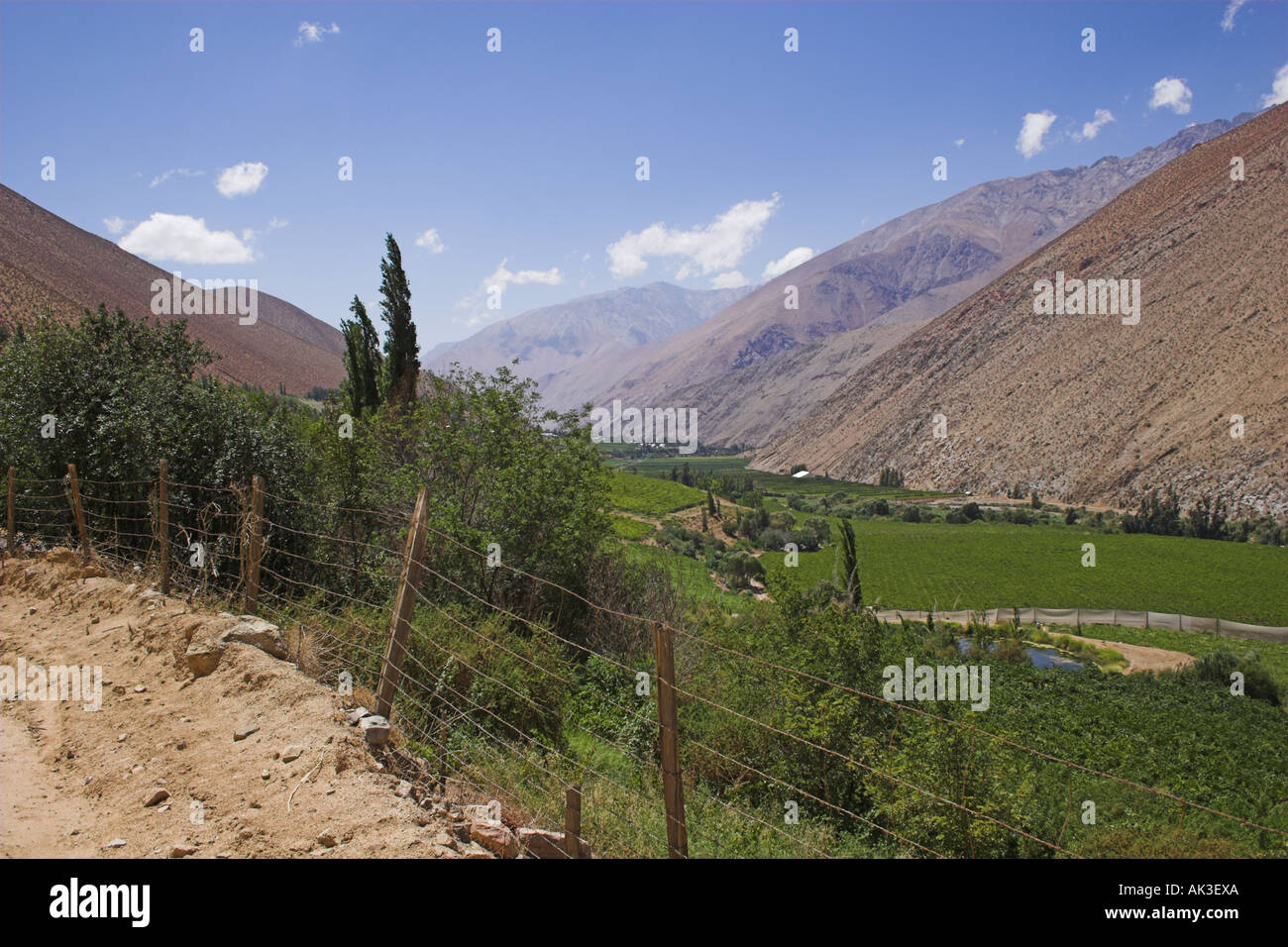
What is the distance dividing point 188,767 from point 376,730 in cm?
132

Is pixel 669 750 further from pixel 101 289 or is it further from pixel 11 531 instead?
pixel 101 289

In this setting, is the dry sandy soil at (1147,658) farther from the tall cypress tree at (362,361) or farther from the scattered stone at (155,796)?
the scattered stone at (155,796)

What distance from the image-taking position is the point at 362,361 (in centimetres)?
2255

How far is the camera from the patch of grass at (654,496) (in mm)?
58031

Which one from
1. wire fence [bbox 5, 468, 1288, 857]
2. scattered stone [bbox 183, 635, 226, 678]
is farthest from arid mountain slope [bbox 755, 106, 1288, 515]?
scattered stone [bbox 183, 635, 226, 678]

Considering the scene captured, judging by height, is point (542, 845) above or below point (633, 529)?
above

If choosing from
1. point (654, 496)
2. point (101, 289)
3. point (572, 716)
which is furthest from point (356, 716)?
point (101, 289)

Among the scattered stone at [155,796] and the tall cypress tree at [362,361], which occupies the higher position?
the tall cypress tree at [362,361]

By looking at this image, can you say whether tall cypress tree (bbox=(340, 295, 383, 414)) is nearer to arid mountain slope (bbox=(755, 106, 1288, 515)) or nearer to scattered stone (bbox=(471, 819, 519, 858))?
scattered stone (bbox=(471, 819, 519, 858))

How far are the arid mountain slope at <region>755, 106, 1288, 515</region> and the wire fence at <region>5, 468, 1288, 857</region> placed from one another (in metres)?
61.2

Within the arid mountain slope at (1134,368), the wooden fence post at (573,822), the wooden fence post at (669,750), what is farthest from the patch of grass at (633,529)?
the arid mountain slope at (1134,368)

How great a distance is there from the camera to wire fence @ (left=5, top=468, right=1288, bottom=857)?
18.0ft

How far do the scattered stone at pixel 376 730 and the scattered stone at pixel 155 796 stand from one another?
1.21m

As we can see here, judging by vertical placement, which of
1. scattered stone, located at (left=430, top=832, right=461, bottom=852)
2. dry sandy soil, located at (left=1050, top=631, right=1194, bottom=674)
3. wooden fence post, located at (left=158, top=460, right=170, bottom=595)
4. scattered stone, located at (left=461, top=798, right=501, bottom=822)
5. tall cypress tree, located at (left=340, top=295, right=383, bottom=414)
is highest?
tall cypress tree, located at (left=340, top=295, right=383, bottom=414)
